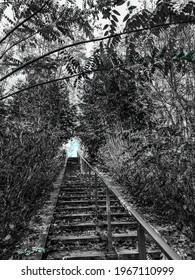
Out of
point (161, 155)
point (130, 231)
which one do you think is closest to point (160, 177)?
point (161, 155)

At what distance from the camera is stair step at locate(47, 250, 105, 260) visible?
329 cm

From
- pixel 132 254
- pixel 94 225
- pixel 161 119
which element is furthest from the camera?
pixel 161 119

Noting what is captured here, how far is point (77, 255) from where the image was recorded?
3.36 m

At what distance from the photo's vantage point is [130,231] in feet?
14.1

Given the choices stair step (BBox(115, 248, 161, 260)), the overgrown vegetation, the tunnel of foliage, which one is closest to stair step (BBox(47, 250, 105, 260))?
stair step (BBox(115, 248, 161, 260))

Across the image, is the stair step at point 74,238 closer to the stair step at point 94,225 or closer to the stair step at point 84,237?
the stair step at point 84,237

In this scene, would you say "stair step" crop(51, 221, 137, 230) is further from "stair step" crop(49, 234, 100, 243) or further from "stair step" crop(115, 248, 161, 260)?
"stair step" crop(115, 248, 161, 260)

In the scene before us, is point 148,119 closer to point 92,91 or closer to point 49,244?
point 92,91

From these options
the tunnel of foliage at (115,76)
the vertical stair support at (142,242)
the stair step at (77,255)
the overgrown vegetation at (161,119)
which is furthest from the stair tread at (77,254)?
the vertical stair support at (142,242)

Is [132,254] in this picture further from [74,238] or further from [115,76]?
[115,76]

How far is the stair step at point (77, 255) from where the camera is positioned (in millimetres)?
3290

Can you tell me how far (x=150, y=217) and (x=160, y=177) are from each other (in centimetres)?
74

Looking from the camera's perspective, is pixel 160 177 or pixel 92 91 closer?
pixel 160 177

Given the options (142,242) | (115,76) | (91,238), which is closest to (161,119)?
(115,76)
